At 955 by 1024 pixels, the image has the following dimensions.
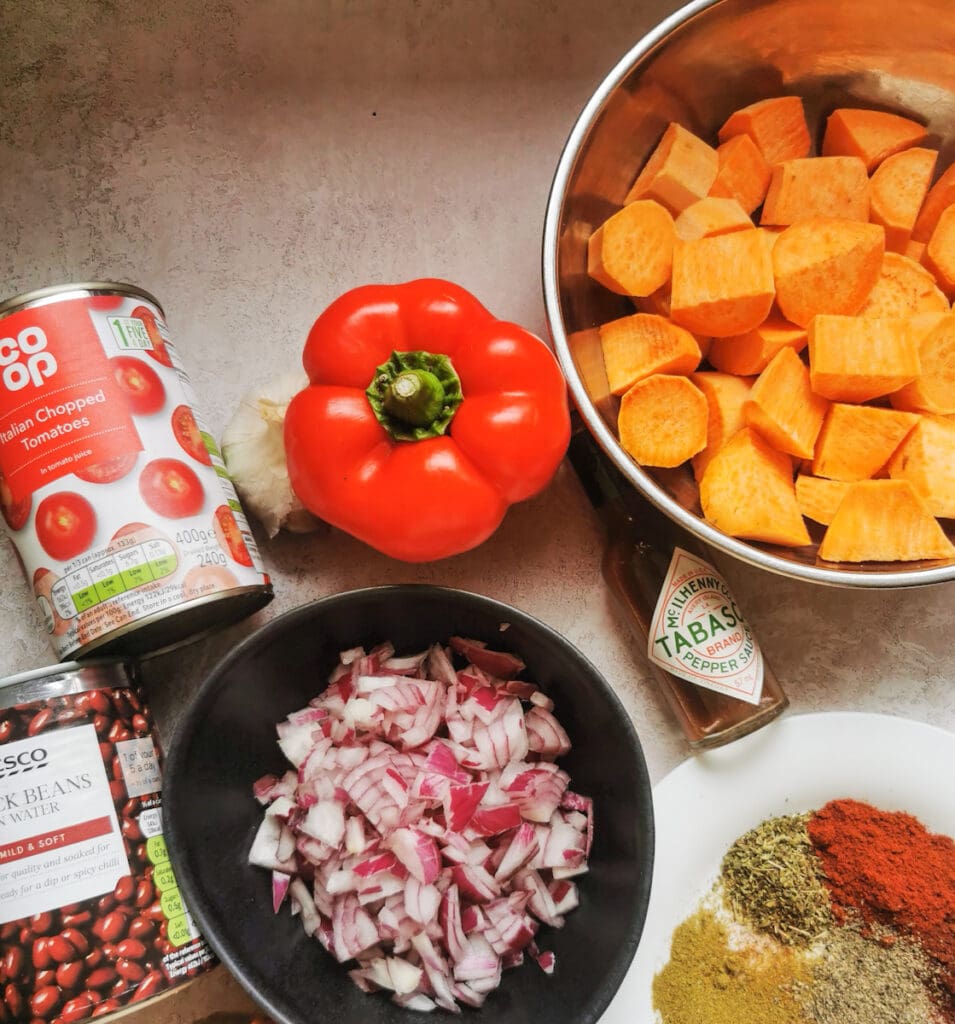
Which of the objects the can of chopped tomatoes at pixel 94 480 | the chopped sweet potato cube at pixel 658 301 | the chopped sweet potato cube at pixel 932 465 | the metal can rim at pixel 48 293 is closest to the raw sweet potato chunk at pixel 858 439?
the chopped sweet potato cube at pixel 932 465

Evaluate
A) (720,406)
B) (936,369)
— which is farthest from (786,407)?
(936,369)

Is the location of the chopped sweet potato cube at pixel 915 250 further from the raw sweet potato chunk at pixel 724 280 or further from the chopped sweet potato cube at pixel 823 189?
the raw sweet potato chunk at pixel 724 280

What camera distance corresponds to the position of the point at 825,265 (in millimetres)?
1047

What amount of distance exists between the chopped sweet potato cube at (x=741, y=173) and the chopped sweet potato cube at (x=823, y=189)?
3cm

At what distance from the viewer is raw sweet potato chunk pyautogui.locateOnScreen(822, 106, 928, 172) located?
112 cm

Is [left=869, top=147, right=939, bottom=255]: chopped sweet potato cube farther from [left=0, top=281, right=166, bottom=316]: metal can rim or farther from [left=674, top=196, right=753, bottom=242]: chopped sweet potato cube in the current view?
[left=0, top=281, right=166, bottom=316]: metal can rim

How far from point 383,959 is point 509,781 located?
0.79 ft

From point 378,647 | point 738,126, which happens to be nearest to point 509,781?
point 378,647

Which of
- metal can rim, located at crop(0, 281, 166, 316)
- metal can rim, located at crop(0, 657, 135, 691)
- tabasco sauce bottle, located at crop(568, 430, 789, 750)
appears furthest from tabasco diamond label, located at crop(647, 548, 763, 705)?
metal can rim, located at crop(0, 281, 166, 316)

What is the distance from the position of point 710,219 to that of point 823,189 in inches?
5.9

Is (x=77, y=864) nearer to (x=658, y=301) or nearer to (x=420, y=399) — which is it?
(x=420, y=399)

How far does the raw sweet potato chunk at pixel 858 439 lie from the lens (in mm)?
1045

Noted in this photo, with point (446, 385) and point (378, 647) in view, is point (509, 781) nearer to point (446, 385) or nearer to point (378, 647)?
point (378, 647)

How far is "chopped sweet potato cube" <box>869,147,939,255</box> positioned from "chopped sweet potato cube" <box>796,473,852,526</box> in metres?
0.32
